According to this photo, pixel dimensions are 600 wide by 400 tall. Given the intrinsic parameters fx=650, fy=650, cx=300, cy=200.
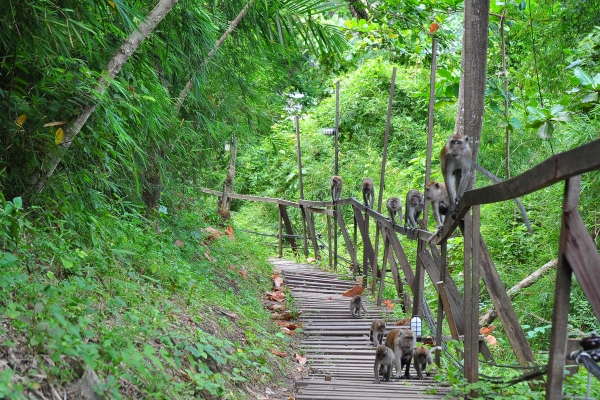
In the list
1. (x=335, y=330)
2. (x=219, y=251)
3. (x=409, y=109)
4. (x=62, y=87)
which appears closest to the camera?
(x=62, y=87)

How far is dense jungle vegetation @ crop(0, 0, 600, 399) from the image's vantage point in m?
3.34

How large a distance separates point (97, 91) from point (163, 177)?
9.98 feet

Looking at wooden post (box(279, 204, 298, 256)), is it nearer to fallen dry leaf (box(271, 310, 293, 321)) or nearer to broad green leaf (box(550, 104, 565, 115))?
fallen dry leaf (box(271, 310, 293, 321))

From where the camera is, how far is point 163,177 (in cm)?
681

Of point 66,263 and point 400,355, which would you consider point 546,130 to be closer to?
point 400,355

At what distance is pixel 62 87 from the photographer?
3887 mm

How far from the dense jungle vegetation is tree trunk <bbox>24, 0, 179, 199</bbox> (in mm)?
11

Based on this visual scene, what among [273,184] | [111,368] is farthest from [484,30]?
[273,184]

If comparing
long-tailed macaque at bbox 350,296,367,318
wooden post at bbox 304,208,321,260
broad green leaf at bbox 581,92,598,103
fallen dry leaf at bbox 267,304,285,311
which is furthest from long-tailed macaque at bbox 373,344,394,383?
wooden post at bbox 304,208,321,260

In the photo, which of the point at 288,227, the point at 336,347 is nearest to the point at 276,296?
the point at 336,347

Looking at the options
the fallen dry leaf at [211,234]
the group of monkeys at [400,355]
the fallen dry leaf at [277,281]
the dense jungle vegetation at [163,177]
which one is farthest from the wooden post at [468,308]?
the fallen dry leaf at [277,281]

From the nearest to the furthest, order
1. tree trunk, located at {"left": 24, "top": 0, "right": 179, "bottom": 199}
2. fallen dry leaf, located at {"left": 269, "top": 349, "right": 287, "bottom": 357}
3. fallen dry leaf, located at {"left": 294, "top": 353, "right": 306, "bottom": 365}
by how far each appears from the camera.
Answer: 1. tree trunk, located at {"left": 24, "top": 0, "right": 179, "bottom": 199}
2. fallen dry leaf, located at {"left": 269, "top": 349, "right": 287, "bottom": 357}
3. fallen dry leaf, located at {"left": 294, "top": 353, "right": 306, "bottom": 365}

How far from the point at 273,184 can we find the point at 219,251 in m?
12.7

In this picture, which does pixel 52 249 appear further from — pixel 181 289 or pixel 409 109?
pixel 409 109
